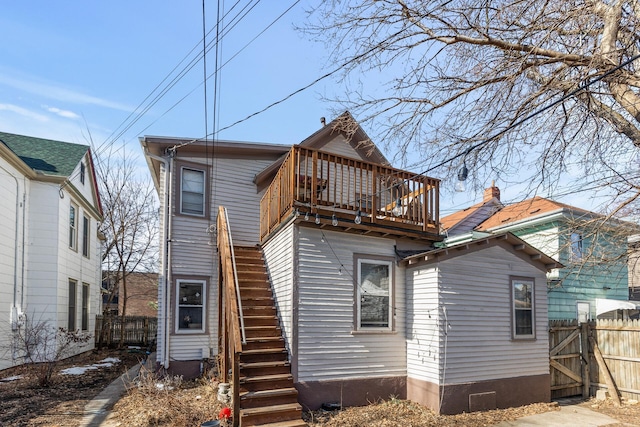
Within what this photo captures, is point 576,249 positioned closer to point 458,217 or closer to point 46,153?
point 458,217

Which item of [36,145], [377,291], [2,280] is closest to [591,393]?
[377,291]

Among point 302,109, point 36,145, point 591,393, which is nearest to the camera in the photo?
point 302,109

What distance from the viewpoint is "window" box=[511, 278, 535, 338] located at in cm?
917

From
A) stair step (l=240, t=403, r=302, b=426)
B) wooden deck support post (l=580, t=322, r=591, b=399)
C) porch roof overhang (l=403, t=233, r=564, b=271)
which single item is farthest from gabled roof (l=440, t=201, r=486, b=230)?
stair step (l=240, t=403, r=302, b=426)

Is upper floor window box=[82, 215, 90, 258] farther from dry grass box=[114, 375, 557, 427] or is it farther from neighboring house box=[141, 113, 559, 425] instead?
dry grass box=[114, 375, 557, 427]

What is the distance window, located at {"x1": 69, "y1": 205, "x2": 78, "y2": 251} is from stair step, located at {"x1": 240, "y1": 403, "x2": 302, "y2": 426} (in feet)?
37.2

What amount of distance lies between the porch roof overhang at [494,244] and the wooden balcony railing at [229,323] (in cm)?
346

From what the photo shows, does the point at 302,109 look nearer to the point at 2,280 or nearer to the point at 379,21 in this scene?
the point at 379,21

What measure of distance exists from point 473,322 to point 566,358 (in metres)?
3.71

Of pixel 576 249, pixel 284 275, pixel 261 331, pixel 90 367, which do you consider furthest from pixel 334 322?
pixel 90 367

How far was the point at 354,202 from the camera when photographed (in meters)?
8.36

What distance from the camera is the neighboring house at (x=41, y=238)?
459 inches

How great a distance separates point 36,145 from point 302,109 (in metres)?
11.8

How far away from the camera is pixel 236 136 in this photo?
453 inches
